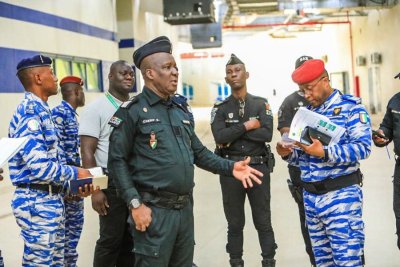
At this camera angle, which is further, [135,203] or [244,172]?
[244,172]

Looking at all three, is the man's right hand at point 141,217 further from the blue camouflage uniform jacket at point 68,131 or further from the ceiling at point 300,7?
the ceiling at point 300,7

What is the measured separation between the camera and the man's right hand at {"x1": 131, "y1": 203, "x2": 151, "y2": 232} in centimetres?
238

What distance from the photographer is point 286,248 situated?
15.0 ft

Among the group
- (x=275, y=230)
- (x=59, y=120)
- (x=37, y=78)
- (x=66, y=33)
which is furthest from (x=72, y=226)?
(x=66, y=33)

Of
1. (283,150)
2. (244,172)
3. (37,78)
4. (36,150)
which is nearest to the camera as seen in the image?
(244,172)

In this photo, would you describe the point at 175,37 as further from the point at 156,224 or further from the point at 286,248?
the point at 156,224

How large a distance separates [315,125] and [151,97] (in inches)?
35.7

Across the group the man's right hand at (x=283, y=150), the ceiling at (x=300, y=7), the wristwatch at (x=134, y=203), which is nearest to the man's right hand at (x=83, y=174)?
the wristwatch at (x=134, y=203)

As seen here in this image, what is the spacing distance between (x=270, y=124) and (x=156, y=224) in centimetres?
179

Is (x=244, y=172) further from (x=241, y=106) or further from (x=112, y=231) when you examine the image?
(x=241, y=106)

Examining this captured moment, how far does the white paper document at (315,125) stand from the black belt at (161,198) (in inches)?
29.3

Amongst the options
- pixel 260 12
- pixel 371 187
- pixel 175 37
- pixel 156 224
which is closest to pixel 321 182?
pixel 156 224

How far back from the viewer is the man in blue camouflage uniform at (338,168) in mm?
2719

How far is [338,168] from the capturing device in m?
2.79
